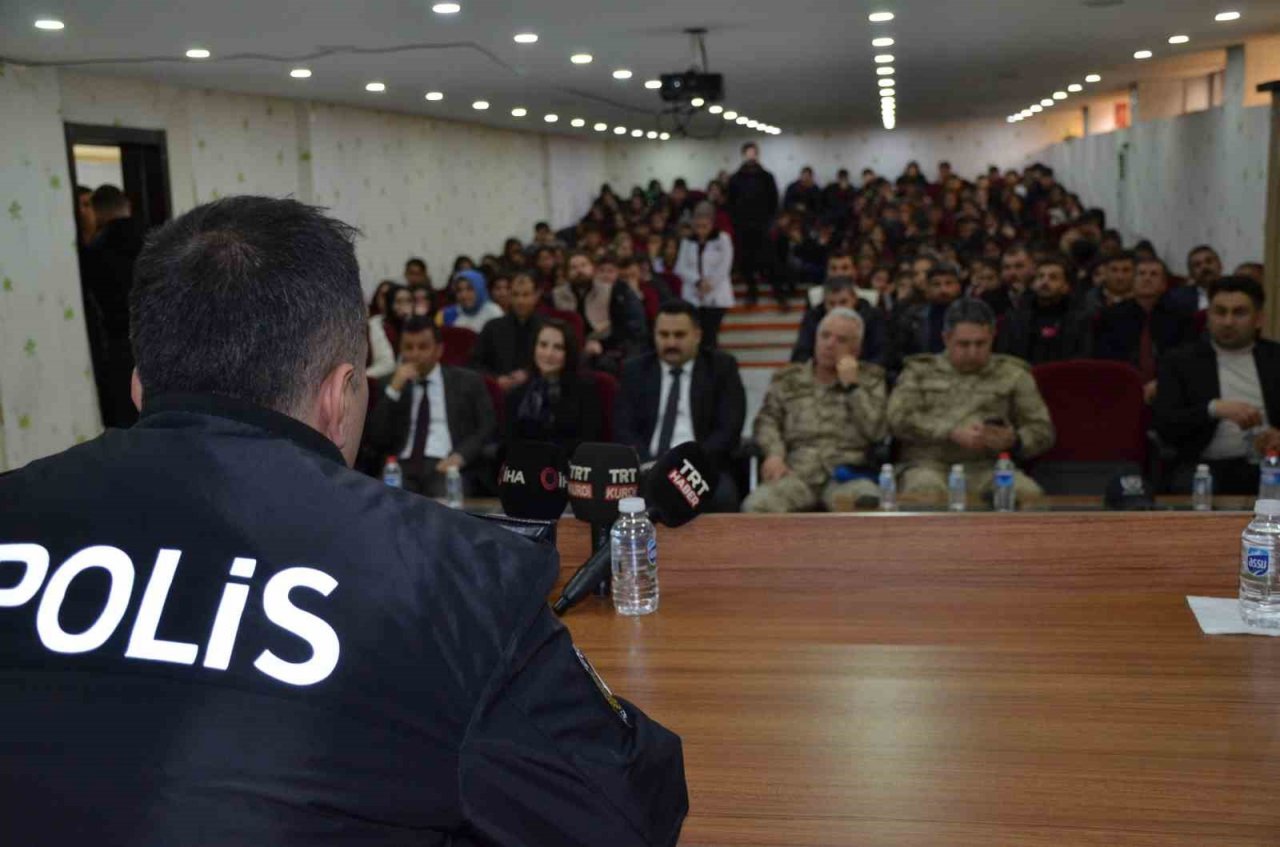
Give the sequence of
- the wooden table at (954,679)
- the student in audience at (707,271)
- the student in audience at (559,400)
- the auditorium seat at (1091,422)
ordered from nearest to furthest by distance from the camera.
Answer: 1. the wooden table at (954,679)
2. the auditorium seat at (1091,422)
3. the student in audience at (559,400)
4. the student in audience at (707,271)

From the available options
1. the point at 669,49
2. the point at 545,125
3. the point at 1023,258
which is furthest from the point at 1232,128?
the point at 545,125

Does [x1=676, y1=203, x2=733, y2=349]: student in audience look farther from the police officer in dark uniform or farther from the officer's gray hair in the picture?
the police officer in dark uniform

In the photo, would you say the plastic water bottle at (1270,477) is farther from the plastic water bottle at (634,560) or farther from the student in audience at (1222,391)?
the plastic water bottle at (634,560)

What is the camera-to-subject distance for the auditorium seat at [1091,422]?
4.50 meters

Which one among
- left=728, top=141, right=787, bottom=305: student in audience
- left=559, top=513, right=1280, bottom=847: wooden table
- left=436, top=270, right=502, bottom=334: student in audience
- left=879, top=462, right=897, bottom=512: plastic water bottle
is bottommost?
left=879, top=462, right=897, bottom=512: plastic water bottle

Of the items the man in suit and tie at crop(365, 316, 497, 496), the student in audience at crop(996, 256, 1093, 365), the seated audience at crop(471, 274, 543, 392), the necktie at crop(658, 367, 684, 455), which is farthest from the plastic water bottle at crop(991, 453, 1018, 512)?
the seated audience at crop(471, 274, 543, 392)

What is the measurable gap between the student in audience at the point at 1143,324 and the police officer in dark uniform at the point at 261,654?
5.40 m

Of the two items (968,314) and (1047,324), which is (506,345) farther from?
(968,314)

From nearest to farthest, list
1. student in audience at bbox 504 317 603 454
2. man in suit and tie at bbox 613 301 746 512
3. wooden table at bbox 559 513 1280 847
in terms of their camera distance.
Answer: wooden table at bbox 559 513 1280 847 → man in suit and tie at bbox 613 301 746 512 → student in audience at bbox 504 317 603 454

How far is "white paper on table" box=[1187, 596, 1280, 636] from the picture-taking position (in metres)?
1.84

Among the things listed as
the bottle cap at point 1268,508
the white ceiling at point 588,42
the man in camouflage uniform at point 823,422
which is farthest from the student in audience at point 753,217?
the bottle cap at point 1268,508

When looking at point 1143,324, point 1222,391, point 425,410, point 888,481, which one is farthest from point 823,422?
point 1143,324

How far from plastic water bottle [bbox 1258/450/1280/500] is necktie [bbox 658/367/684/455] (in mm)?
2121

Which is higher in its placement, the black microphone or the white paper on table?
the black microphone
